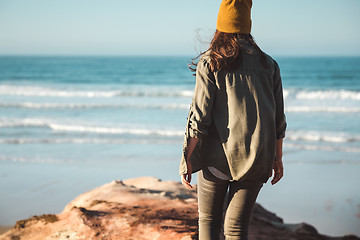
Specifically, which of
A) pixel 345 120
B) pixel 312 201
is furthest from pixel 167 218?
pixel 345 120

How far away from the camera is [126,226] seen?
316 cm

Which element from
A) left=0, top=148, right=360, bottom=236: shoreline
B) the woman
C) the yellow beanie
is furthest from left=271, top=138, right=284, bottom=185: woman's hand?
left=0, top=148, right=360, bottom=236: shoreline

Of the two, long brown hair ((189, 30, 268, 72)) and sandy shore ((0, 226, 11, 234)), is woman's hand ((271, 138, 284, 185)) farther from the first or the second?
sandy shore ((0, 226, 11, 234))

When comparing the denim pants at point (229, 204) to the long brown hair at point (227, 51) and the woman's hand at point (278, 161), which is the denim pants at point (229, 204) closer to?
the woman's hand at point (278, 161)

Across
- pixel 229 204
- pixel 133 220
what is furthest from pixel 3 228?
pixel 229 204

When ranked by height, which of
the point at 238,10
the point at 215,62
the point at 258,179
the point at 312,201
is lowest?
the point at 312,201

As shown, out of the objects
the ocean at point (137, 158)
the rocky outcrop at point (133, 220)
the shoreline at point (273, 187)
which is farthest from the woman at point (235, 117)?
the shoreline at point (273, 187)

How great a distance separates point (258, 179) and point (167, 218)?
1.51m

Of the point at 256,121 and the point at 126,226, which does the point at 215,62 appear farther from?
the point at 126,226

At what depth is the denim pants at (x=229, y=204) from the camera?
2070mm

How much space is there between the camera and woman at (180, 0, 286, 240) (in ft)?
6.37

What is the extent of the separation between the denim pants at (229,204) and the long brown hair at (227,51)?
59 centimetres

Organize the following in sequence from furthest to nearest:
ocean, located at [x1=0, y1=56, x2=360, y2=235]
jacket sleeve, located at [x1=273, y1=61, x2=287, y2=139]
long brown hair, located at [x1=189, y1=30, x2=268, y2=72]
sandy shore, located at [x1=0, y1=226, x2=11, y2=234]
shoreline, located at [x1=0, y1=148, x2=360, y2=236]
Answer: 1. ocean, located at [x1=0, y1=56, x2=360, y2=235]
2. shoreline, located at [x1=0, y1=148, x2=360, y2=236]
3. sandy shore, located at [x1=0, y1=226, x2=11, y2=234]
4. jacket sleeve, located at [x1=273, y1=61, x2=287, y2=139]
5. long brown hair, located at [x1=189, y1=30, x2=268, y2=72]

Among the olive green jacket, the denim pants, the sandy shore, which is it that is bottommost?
the sandy shore
